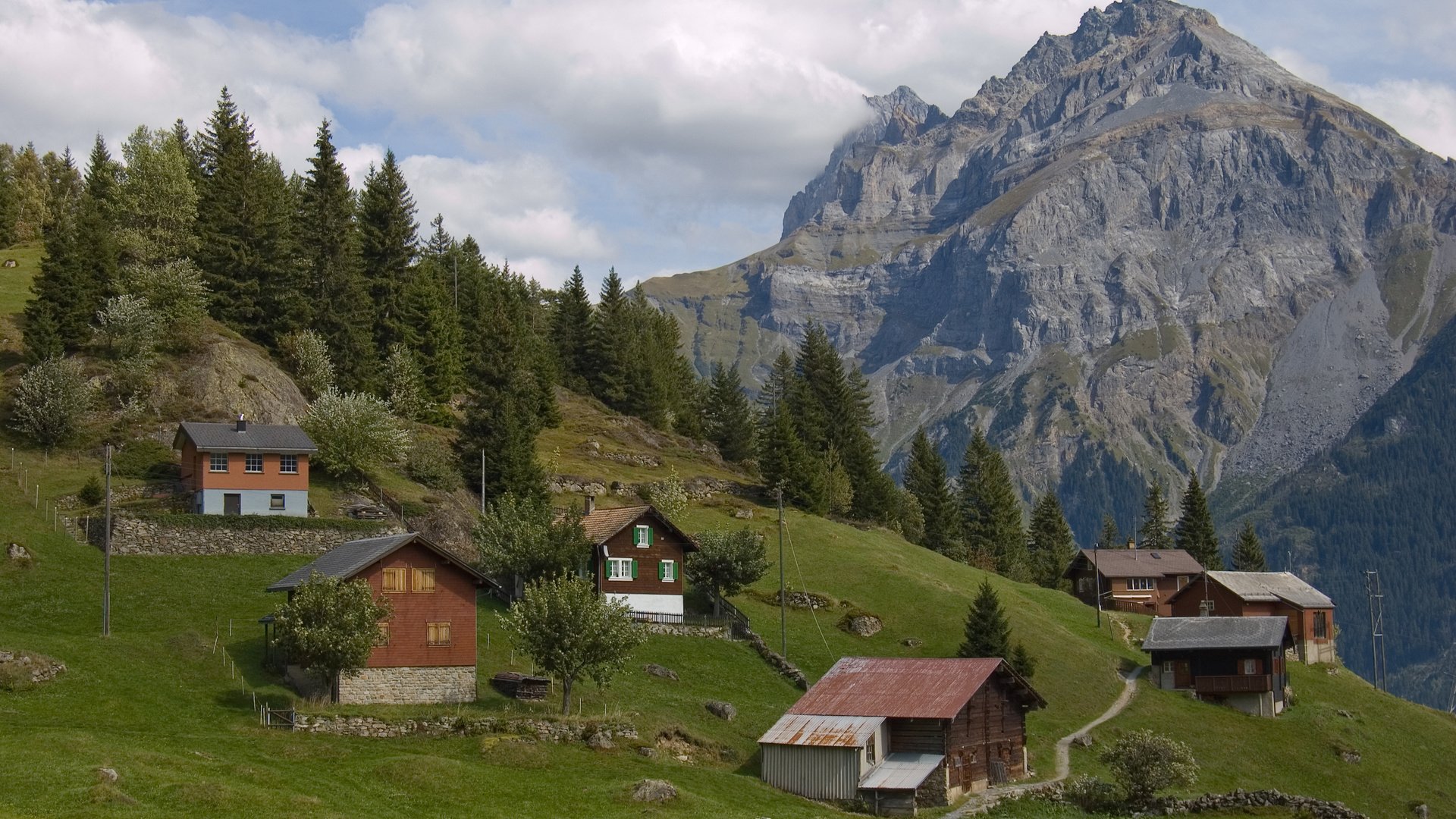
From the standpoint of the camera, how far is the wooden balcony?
8925 centimetres

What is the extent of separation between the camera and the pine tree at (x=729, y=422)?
476ft

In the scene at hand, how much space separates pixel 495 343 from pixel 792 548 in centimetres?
3421

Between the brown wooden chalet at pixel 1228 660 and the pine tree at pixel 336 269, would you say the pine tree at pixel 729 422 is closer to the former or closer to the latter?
the pine tree at pixel 336 269

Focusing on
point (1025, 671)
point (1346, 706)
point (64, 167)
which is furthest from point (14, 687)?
point (64, 167)

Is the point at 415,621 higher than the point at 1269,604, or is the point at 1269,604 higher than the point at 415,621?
the point at 415,621

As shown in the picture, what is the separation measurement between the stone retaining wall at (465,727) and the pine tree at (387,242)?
68833 mm

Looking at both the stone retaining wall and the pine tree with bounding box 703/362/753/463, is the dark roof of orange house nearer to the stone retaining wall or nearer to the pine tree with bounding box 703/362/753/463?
the stone retaining wall

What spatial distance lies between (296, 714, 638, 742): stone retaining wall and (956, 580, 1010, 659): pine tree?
30074mm

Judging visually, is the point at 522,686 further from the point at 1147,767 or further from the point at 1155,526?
the point at 1155,526

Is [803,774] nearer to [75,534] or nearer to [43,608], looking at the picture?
[43,608]

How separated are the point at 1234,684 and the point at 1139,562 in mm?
42514

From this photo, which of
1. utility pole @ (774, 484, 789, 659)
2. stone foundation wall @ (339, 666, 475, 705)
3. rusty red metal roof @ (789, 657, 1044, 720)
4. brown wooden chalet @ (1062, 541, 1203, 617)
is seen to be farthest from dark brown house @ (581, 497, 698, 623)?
brown wooden chalet @ (1062, 541, 1203, 617)

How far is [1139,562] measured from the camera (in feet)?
433

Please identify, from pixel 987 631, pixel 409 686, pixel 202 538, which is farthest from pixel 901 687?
pixel 202 538
